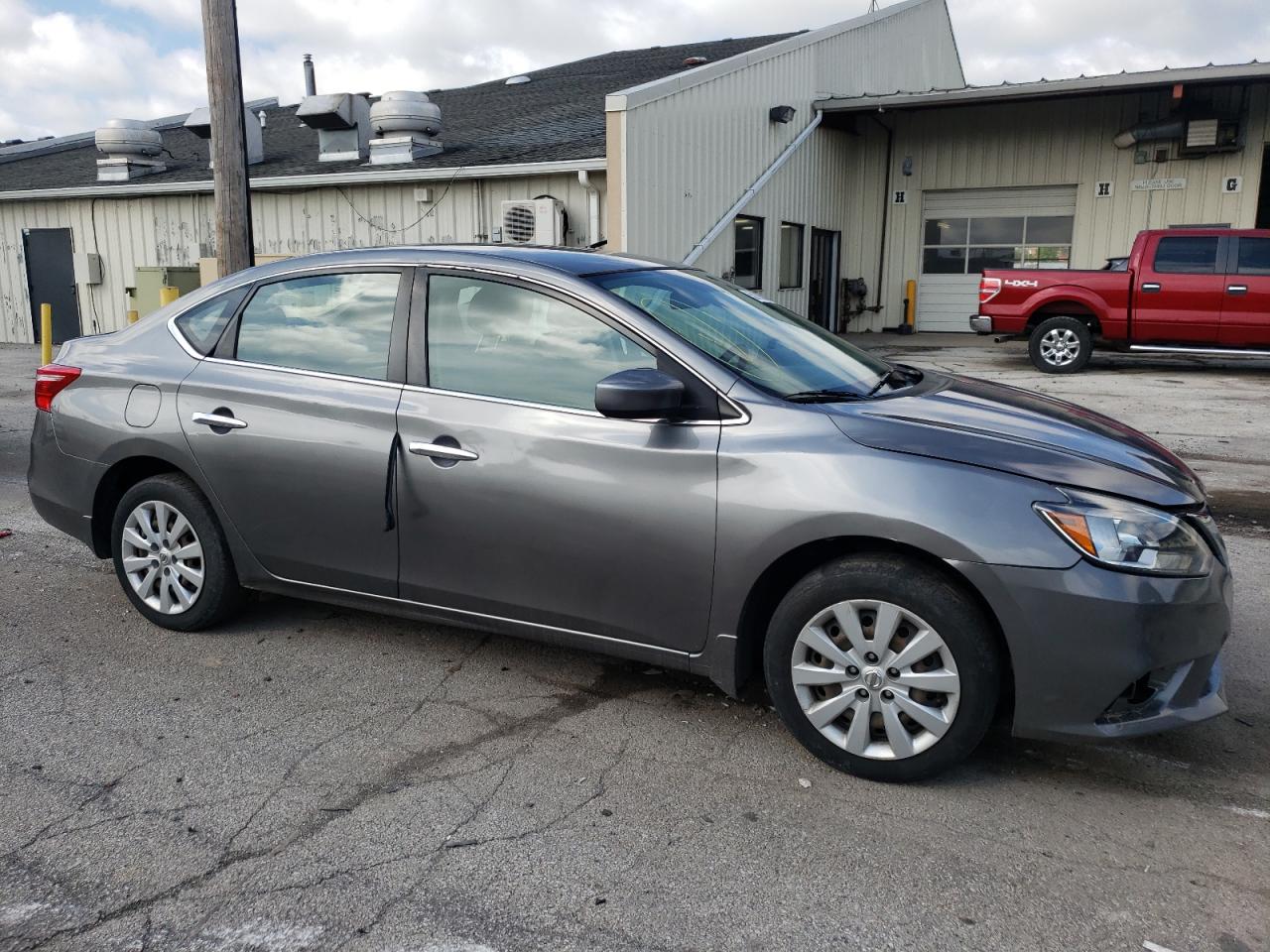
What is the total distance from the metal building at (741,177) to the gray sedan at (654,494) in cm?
815

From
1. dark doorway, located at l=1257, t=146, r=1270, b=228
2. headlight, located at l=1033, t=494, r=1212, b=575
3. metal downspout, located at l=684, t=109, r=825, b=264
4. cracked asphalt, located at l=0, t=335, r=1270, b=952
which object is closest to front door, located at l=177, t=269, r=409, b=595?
cracked asphalt, located at l=0, t=335, r=1270, b=952

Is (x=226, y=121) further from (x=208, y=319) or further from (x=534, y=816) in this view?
(x=534, y=816)

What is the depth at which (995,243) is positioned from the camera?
67.9 feet

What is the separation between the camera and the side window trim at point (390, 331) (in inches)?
153

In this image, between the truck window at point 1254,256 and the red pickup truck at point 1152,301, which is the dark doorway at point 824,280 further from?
the truck window at point 1254,256

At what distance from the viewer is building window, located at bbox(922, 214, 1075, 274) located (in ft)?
66.2

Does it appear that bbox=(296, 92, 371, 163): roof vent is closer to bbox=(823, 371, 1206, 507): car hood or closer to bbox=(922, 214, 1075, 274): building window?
bbox=(922, 214, 1075, 274): building window

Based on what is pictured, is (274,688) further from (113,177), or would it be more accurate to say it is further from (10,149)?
(10,149)

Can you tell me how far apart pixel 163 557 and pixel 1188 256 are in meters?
13.1

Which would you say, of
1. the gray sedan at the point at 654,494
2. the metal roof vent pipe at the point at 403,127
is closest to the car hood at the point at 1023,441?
the gray sedan at the point at 654,494

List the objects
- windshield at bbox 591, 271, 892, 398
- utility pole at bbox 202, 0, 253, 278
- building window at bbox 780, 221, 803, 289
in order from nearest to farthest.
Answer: windshield at bbox 591, 271, 892, 398
utility pole at bbox 202, 0, 253, 278
building window at bbox 780, 221, 803, 289

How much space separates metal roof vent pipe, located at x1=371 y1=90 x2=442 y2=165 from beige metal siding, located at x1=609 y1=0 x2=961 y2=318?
12.1ft

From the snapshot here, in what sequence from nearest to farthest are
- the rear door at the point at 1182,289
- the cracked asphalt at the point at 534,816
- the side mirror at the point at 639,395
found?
1. the cracked asphalt at the point at 534,816
2. the side mirror at the point at 639,395
3. the rear door at the point at 1182,289

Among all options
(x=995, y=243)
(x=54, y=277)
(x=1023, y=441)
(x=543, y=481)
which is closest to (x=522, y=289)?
(x=543, y=481)
